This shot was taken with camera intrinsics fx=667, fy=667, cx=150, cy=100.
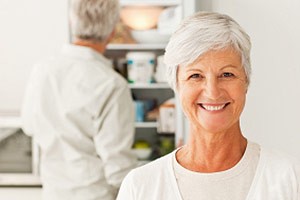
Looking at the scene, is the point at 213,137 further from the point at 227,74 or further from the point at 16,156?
the point at 16,156

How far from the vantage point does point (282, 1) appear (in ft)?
8.04

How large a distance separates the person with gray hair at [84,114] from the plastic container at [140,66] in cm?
112

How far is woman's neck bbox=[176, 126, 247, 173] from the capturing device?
4.16ft

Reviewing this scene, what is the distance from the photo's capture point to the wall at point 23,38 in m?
3.80

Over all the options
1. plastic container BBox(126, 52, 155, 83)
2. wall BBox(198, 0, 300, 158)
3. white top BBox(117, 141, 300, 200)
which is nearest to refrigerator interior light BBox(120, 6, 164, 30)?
plastic container BBox(126, 52, 155, 83)

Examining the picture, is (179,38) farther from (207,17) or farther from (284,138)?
(284,138)

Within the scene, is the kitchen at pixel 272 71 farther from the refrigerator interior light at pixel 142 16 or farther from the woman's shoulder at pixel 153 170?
the woman's shoulder at pixel 153 170

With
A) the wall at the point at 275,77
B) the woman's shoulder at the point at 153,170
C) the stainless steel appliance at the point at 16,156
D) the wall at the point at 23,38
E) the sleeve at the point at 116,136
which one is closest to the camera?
the woman's shoulder at the point at 153,170

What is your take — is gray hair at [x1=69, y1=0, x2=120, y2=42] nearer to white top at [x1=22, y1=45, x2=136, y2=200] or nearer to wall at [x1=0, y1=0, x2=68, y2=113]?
white top at [x1=22, y1=45, x2=136, y2=200]

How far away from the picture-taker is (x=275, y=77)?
244 cm

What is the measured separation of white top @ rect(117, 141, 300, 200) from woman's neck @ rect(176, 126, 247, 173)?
0.05 meters

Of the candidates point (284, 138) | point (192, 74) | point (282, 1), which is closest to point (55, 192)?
point (284, 138)

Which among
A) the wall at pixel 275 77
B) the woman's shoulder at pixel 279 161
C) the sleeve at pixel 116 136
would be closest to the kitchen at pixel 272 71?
the wall at pixel 275 77

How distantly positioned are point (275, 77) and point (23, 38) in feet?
6.13
